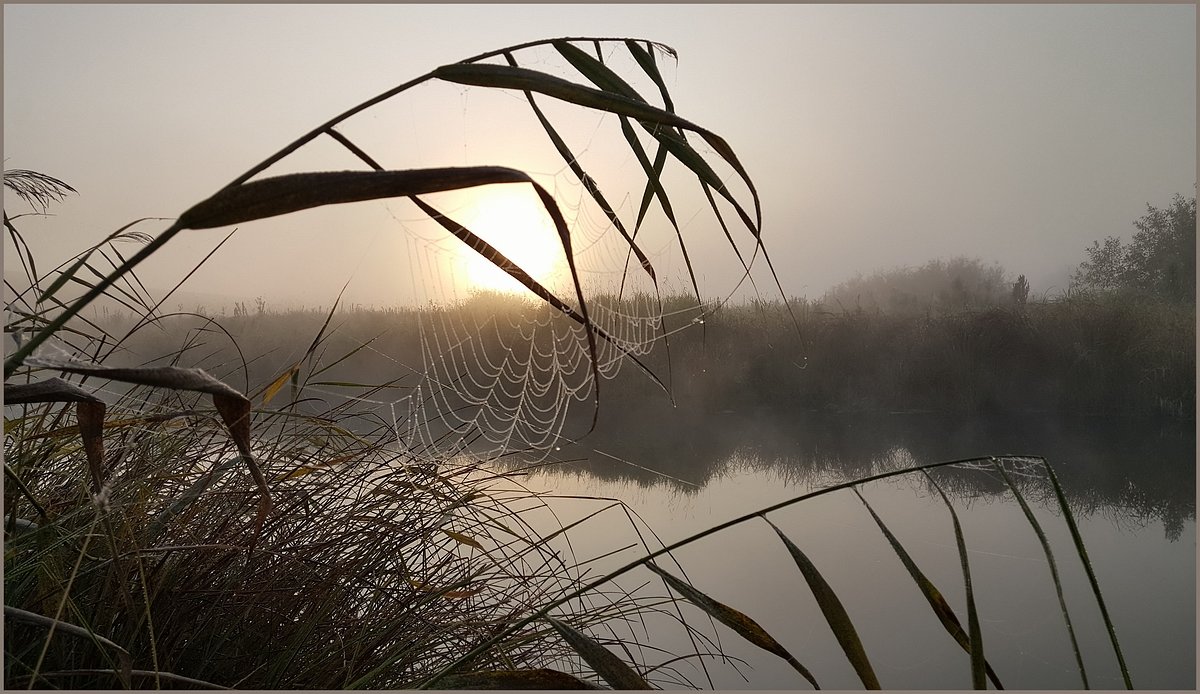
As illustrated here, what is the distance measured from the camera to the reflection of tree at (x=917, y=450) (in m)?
2.17

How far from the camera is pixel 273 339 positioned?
241cm

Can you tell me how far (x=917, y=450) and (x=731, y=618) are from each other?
6.98 ft

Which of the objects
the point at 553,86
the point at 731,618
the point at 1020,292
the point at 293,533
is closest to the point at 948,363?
the point at 1020,292

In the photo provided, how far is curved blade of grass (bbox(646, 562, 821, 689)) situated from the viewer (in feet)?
1.47

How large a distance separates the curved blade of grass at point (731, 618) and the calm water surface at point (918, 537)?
0.61 metres

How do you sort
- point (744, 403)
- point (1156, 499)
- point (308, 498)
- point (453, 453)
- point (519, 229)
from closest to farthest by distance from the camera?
point (308, 498), point (453, 453), point (519, 229), point (1156, 499), point (744, 403)

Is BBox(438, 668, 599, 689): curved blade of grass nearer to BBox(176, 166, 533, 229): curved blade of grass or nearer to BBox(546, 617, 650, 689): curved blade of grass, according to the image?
BBox(546, 617, 650, 689): curved blade of grass

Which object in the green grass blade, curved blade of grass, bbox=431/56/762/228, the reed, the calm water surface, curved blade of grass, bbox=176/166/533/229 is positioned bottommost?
the calm water surface

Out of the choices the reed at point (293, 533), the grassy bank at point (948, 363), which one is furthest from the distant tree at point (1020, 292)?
the reed at point (293, 533)

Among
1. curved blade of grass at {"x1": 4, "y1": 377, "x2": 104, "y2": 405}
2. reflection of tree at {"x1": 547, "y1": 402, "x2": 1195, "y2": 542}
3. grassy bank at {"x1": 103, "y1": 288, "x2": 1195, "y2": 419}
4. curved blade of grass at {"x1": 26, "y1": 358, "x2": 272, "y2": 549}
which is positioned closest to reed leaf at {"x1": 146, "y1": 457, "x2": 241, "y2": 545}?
curved blade of grass at {"x1": 4, "y1": 377, "x2": 104, "y2": 405}

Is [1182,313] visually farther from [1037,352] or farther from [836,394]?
[836,394]

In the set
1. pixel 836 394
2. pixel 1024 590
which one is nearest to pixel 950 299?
pixel 836 394

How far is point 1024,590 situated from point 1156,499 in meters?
1.02

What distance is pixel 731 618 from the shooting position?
1.54ft
